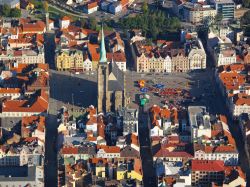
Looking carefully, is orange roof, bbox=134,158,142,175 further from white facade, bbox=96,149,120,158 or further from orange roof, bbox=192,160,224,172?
orange roof, bbox=192,160,224,172

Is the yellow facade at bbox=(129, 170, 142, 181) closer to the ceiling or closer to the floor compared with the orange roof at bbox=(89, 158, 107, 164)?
closer to the floor

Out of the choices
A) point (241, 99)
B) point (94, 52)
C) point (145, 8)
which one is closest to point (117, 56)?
point (94, 52)

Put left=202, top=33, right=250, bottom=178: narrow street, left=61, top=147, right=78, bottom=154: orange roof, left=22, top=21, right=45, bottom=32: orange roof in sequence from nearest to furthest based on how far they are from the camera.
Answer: left=61, top=147, right=78, bottom=154: orange roof → left=202, top=33, right=250, bottom=178: narrow street → left=22, top=21, right=45, bottom=32: orange roof

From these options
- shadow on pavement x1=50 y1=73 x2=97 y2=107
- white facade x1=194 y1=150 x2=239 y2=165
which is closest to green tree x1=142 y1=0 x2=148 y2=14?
shadow on pavement x1=50 y1=73 x2=97 y2=107

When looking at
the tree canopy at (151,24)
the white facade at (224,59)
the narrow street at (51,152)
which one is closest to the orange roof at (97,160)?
the narrow street at (51,152)

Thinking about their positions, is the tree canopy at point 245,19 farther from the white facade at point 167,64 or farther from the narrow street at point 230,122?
the white facade at point 167,64

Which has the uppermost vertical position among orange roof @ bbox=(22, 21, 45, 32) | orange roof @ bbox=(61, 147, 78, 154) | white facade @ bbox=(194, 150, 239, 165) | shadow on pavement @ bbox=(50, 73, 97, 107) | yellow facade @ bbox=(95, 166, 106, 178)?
orange roof @ bbox=(22, 21, 45, 32)

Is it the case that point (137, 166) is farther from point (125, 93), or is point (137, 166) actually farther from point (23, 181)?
point (125, 93)
